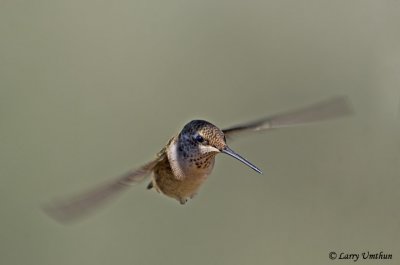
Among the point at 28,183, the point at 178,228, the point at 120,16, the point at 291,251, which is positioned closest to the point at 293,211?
the point at 291,251

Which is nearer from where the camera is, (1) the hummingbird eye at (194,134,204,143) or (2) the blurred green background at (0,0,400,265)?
(1) the hummingbird eye at (194,134,204,143)

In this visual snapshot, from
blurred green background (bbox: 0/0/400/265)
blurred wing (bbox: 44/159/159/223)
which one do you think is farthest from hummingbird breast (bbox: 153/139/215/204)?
blurred green background (bbox: 0/0/400/265)

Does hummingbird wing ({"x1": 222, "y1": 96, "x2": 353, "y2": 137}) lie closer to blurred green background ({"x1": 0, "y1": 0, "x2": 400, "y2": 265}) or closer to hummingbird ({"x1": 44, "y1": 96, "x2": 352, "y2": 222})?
hummingbird ({"x1": 44, "y1": 96, "x2": 352, "y2": 222})

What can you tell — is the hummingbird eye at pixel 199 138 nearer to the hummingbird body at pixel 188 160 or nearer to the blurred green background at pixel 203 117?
the hummingbird body at pixel 188 160

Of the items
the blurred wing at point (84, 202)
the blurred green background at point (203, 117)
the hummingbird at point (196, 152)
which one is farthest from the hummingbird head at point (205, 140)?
the blurred green background at point (203, 117)

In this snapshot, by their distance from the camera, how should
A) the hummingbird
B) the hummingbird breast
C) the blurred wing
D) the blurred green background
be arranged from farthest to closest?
the blurred green background < the hummingbird breast < the hummingbird < the blurred wing

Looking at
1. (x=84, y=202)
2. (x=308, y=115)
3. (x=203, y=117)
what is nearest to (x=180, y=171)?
(x=308, y=115)

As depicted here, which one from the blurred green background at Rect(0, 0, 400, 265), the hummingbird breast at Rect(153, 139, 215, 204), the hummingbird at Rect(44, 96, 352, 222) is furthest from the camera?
the blurred green background at Rect(0, 0, 400, 265)

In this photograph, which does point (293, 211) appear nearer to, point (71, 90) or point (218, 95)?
point (218, 95)
